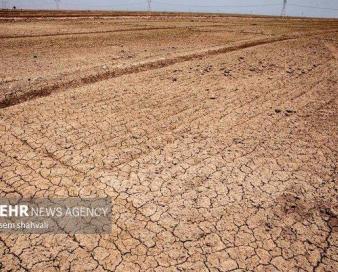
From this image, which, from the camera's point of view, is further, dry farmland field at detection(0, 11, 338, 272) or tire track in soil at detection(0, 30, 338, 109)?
tire track in soil at detection(0, 30, 338, 109)

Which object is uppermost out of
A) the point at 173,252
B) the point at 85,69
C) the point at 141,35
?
the point at 141,35

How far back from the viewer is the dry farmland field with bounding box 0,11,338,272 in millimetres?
2493

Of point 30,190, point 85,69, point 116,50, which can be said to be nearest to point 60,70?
point 85,69

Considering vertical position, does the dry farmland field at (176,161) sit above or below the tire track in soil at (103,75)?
below

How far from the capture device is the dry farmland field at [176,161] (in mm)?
2493

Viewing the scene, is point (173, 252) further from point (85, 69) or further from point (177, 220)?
point (85, 69)

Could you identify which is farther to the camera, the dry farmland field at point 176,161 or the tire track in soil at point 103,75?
the tire track in soil at point 103,75

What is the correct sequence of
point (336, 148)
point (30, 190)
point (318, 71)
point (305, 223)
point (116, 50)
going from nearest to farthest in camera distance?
point (305, 223) → point (30, 190) → point (336, 148) → point (318, 71) → point (116, 50)

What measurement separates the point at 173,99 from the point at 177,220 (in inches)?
118

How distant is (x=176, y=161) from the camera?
3.63 metres

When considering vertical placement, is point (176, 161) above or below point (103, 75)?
below

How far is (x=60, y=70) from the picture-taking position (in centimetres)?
652

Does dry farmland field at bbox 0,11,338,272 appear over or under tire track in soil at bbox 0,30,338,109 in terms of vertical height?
under

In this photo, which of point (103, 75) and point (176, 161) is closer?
point (176, 161)
